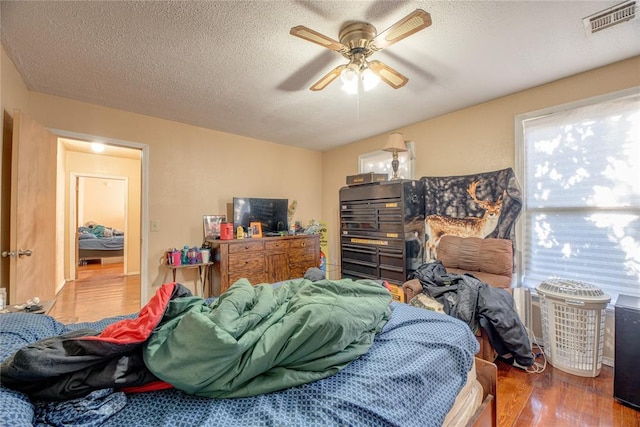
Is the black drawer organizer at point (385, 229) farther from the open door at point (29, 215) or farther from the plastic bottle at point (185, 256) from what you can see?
the open door at point (29, 215)

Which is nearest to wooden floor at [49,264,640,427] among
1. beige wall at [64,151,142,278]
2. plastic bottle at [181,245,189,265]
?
plastic bottle at [181,245,189,265]

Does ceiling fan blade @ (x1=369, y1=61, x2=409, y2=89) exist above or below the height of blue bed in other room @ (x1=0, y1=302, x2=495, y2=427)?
above

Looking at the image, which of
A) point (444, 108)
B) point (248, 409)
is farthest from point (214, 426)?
point (444, 108)

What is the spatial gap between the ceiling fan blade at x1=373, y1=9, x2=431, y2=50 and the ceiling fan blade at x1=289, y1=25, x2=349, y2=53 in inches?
8.8

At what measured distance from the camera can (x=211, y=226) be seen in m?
3.60

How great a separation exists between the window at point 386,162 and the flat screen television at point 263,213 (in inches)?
52.7

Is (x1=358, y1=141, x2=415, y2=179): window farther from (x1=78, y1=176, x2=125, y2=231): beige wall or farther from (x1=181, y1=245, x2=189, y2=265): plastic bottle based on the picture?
(x1=78, y1=176, x2=125, y2=231): beige wall

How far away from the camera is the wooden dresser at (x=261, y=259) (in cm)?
324

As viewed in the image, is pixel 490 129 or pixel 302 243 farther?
pixel 302 243

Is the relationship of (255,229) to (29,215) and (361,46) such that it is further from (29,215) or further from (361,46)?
(361,46)

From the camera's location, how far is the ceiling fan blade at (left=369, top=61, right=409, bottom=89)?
5.78 feet

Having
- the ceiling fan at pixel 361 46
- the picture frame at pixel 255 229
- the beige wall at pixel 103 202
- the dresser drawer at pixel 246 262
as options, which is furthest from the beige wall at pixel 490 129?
the beige wall at pixel 103 202

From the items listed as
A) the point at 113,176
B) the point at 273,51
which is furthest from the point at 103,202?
the point at 273,51

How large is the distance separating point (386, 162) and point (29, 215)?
12.2 ft
